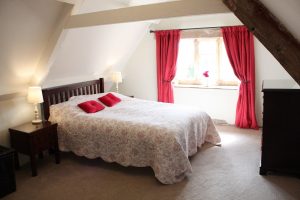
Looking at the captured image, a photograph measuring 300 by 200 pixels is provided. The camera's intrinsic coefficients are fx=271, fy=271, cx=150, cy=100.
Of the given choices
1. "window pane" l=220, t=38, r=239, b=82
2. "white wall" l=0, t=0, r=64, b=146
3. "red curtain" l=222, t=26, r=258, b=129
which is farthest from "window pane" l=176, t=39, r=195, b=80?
"white wall" l=0, t=0, r=64, b=146

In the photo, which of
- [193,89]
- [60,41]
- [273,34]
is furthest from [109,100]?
[273,34]

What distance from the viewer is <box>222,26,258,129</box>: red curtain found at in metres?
4.69

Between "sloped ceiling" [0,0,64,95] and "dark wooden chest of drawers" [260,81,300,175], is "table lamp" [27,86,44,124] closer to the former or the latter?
"sloped ceiling" [0,0,64,95]

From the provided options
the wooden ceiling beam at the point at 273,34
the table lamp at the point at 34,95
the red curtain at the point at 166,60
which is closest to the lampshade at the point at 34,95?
the table lamp at the point at 34,95

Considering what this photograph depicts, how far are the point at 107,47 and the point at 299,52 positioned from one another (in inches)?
137

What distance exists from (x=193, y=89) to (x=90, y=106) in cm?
230

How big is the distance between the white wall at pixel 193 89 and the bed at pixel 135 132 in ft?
3.75

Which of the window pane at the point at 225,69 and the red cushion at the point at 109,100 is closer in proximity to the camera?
the red cushion at the point at 109,100

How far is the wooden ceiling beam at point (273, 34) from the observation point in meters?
1.55

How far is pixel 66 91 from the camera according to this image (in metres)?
4.30

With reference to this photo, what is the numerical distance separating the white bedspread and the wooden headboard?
0.48ft

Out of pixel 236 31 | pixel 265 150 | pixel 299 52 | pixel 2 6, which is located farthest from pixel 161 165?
pixel 236 31

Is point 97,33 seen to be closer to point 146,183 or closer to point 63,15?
point 63,15

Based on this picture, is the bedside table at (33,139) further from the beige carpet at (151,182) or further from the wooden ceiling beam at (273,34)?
the wooden ceiling beam at (273,34)
